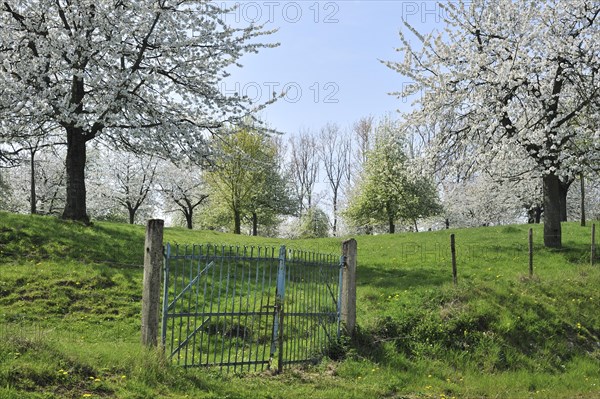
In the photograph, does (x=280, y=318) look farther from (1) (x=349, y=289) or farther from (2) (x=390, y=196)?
(2) (x=390, y=196)

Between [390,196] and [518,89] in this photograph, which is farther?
[390,196]

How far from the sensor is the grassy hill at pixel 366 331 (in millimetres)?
7504

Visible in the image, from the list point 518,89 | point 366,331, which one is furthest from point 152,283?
point 518,89

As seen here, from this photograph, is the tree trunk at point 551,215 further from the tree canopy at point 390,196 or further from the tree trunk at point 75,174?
the tree canopy at point 390,196

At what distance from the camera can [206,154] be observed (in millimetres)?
19750

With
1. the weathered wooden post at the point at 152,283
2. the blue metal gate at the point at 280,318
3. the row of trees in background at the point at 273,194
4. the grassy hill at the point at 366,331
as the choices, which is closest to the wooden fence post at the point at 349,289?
the blue metal gate at the point at 280,318

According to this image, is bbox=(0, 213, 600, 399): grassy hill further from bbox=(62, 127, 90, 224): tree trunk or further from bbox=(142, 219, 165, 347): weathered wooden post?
bbox=(62, 127, 90, 224): tree trunk

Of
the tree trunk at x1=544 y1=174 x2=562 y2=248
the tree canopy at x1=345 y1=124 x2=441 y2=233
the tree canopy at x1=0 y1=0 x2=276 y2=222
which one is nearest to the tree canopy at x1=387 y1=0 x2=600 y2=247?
the tree trunk at x1=544 y1=174 x2=562 y2=248

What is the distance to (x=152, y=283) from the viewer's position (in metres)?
8.29

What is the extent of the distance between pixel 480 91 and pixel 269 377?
14574 millimetres

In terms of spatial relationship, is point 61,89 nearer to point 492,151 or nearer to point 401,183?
point 492,151

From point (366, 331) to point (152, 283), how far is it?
5.40 meters

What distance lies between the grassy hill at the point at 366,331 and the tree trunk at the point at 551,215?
3.99 feet

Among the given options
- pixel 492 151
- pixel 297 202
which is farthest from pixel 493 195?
pixel 492 151
